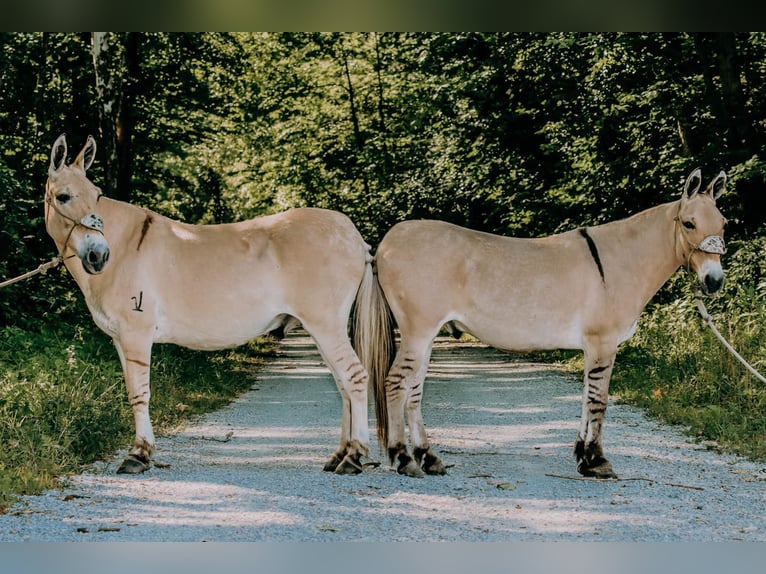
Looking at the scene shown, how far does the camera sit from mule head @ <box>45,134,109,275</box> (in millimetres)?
6926

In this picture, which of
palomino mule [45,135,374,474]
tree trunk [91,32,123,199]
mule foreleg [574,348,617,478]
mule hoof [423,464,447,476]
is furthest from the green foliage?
tree trunk [91,32,123,199]

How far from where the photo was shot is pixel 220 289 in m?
7.40

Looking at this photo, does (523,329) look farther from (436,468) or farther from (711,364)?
(711,364)

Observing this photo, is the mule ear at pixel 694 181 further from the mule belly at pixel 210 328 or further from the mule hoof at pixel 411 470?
the mule belly at pixel 210 328

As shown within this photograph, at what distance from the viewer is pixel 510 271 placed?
24.0 feet

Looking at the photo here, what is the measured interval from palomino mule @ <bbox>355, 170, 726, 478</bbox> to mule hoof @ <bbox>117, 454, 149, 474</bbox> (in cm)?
175

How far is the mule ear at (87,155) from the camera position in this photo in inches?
281

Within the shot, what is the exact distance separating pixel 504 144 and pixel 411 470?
494 inches

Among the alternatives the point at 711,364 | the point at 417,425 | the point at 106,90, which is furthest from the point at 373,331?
the point at 106,90

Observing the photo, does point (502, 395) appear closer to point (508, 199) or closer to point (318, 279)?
point (318, 279)

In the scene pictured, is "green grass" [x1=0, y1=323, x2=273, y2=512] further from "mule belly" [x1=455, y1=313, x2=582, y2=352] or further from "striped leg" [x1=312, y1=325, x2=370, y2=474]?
"mule belly" [x1=455, y1=313, x2=582, y2=352]

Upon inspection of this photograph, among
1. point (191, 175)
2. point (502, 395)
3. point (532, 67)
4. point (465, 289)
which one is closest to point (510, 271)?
point (465, 289)

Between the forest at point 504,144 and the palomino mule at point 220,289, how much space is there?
4.61ft

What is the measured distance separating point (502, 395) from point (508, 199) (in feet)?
21.0
